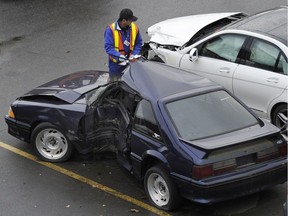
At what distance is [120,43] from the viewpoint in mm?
9492

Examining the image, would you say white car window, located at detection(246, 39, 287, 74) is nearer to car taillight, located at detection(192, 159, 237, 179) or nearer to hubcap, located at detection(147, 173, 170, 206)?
car taillight, located at detection(192, 159, 237, 179)

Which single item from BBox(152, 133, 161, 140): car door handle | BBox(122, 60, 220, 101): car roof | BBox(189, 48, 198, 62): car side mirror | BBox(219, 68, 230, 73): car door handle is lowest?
BBox(152, 133, 161, 140): car door handle

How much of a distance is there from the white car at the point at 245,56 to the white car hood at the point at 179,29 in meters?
0.02

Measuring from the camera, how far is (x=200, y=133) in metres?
6.85

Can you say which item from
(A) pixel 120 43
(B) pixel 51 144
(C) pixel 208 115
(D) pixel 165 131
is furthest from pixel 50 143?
(C) pixel 208 115

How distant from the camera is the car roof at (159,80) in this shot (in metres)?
7.33

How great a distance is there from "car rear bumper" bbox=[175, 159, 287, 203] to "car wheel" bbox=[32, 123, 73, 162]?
239 cm

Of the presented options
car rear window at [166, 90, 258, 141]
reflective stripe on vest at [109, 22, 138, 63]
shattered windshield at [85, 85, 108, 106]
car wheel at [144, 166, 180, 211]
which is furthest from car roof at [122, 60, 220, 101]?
reflective stripe on vest at [109, 22, 138, 63]

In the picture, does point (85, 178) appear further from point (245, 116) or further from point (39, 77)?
point (39, 77)

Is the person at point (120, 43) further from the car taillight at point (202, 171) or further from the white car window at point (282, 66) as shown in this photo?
the car taillight at point (202, 171)

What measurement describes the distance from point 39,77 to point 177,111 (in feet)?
17.8

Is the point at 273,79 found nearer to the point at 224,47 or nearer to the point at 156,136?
the point at 224,47

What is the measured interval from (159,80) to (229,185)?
182cm

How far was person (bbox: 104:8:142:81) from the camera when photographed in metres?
9.36
